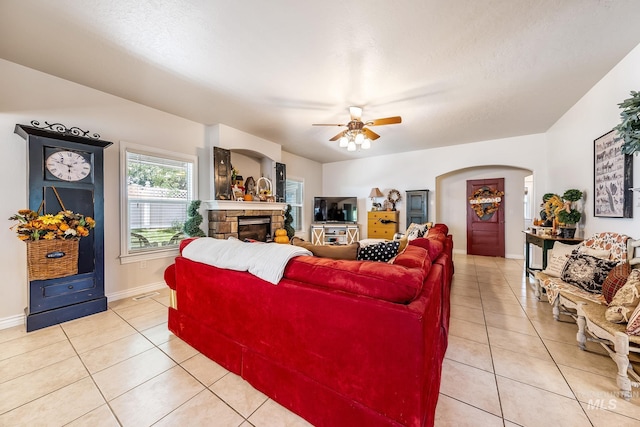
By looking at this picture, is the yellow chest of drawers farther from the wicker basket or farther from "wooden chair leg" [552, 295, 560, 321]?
the wicker basket

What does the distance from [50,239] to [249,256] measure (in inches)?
89.4

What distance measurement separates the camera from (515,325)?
2.39 m

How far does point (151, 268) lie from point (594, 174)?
5934 millimetres

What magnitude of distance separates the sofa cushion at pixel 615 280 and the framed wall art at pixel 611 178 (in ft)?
2.31

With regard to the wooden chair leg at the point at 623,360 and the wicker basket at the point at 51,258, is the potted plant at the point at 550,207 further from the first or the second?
the wicker basket at the point at 51,258

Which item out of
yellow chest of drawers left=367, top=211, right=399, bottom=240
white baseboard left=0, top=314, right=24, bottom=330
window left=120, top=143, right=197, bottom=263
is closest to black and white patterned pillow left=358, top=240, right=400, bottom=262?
window left=120, top=143, right=197, bottom=263

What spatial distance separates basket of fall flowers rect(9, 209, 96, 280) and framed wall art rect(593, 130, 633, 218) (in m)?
5.40

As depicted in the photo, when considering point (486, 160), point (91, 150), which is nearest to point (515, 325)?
point (486, 160)

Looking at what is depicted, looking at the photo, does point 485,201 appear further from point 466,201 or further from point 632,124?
point 632,124

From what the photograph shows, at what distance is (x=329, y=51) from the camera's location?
2195mm

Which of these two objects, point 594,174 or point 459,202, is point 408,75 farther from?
point 459,202

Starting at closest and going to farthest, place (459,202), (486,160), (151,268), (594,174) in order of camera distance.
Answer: (594,174), (151,268), (486,160), (459,202)

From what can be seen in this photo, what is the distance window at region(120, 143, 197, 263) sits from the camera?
3.26 meters

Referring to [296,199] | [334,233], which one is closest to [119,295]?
[296,199]
